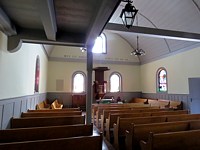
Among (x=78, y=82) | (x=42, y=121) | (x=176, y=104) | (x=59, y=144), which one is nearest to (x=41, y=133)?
(x=59, y=144)

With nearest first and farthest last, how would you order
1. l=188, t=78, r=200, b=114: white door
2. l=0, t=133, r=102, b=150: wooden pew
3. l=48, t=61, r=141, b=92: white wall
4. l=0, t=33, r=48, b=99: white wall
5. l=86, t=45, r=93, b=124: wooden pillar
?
l=0, t=133, r=102, b=150: wooden pew < l=0, t=33, r=48, b=99: white wall < l=86, t=45, r=93, b=124: wooden pillar < l=188, t=78, r=200, b=114: white door < l=48, t=61, r=141, b=92: white wall

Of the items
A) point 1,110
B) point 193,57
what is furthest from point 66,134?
point 193,57

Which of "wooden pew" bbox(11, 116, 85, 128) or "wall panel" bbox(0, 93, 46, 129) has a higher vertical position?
"wall panel" bbox(0, 93, 46, 129)

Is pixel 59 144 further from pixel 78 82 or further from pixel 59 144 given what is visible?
pixel 78 82

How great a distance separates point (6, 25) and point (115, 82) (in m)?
8.59

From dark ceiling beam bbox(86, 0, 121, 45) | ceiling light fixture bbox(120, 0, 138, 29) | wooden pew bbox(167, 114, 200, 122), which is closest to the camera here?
dark ceiling beam bbox(86, 0, 121, 45)

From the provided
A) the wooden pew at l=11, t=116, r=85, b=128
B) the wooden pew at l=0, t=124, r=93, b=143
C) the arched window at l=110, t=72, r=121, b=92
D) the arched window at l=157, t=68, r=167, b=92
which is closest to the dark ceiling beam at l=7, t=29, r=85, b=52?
the wooden pew at l=11, t=116, r=85, b=128

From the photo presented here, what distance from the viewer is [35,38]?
2936 mm

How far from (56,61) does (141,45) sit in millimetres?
5158

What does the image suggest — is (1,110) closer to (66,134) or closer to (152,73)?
(66,134)

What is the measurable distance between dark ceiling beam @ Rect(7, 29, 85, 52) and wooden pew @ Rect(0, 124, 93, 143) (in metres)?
1.51

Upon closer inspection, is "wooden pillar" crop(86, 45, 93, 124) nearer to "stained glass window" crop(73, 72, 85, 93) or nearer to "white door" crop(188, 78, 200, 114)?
"white door" crop(188, 78, 200, 114)

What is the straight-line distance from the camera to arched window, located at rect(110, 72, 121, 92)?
34.2 ft

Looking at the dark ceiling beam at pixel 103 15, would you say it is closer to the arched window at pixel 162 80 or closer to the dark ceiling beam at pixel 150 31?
the dark ceiling beam at pixel 150 31
